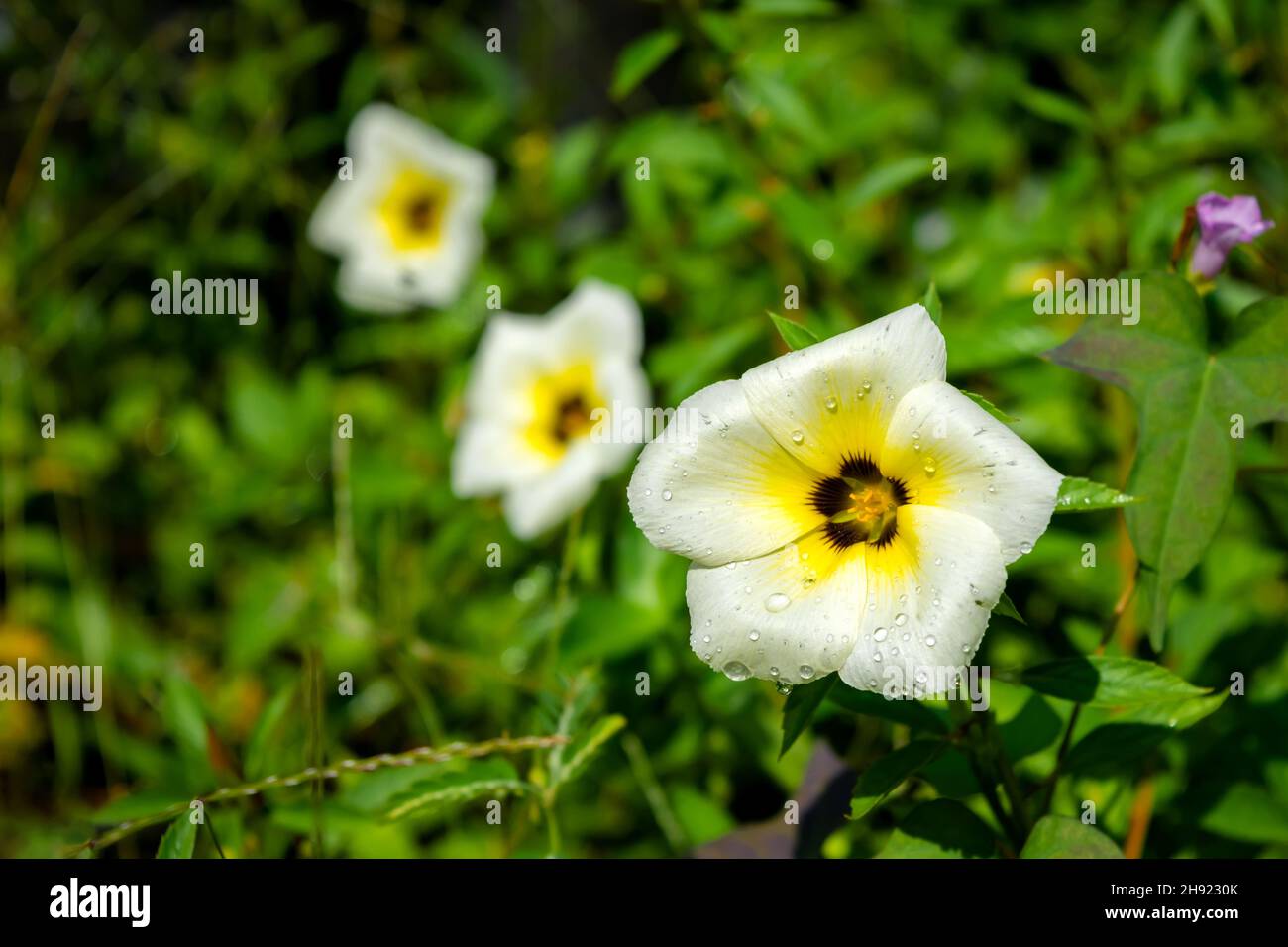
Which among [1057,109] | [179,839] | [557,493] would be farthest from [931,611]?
[1057,109]

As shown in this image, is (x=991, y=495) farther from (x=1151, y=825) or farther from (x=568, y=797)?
(x=568, y=797)

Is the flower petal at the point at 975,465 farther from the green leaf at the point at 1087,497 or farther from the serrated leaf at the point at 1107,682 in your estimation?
the serrated leaf at the point at 1107,682

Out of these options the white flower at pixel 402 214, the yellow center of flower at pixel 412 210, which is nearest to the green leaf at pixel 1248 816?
the white flower at pixel 402 214

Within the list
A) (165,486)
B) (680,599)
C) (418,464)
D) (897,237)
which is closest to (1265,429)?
(897,237)

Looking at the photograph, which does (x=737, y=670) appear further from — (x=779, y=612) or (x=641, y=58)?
(x=641, y=58)

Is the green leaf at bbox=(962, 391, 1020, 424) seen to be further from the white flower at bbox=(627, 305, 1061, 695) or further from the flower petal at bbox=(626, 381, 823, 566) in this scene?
the flower petal at bbox=(626, 381, 823, 566)

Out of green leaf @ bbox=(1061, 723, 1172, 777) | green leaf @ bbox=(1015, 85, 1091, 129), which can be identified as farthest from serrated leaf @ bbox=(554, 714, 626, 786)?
green leaf @ bbox=(1015, 85, 1091, 129)
